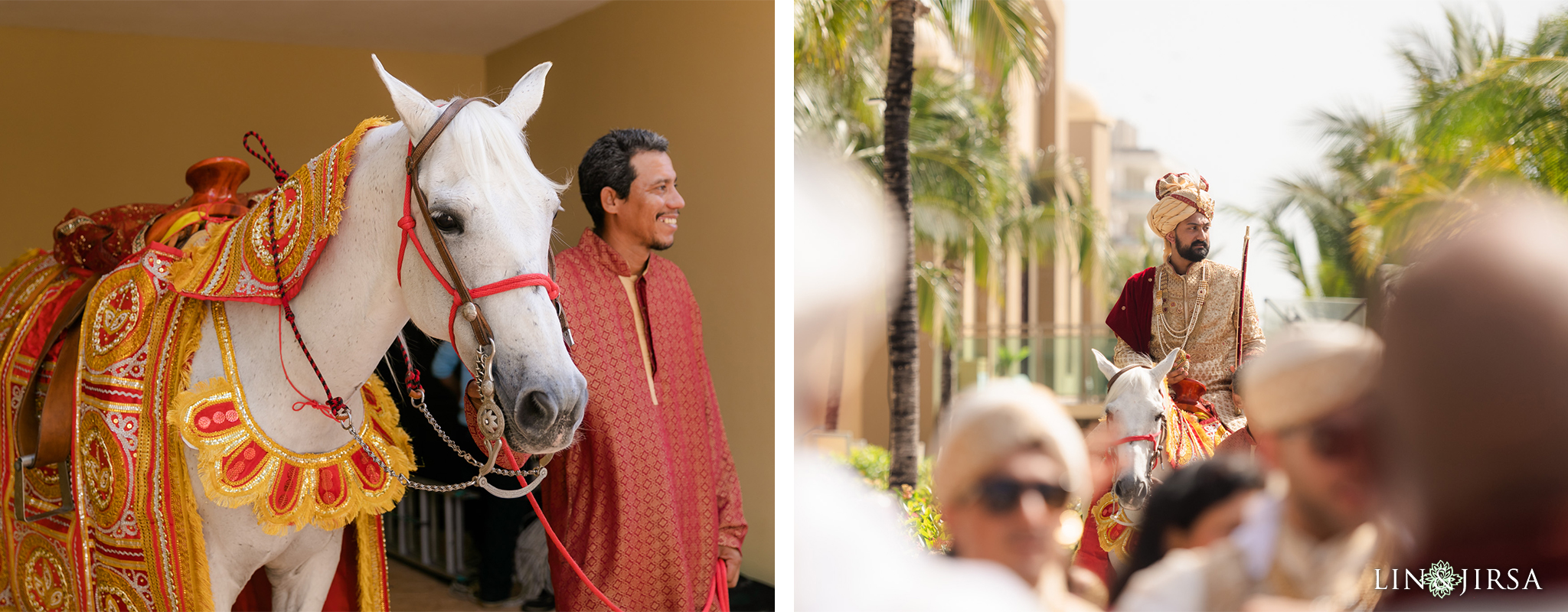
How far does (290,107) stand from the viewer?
5254 millimetres

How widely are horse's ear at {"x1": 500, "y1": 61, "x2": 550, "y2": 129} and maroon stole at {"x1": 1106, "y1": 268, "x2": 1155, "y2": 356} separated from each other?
3.43 ft

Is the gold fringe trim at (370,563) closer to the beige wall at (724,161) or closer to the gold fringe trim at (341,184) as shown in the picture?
the gold fringe trim at (341,184)

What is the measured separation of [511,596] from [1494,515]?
4.10 m

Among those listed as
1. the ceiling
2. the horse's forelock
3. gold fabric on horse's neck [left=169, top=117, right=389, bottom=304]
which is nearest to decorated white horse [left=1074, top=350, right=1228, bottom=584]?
the horse's forelock

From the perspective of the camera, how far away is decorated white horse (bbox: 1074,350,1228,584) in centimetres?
132

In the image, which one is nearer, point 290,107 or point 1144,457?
point 1144,457

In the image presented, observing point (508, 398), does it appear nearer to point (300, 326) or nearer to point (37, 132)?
point (300, 326)

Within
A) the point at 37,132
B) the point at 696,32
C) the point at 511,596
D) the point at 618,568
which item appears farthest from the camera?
the point at 37,132

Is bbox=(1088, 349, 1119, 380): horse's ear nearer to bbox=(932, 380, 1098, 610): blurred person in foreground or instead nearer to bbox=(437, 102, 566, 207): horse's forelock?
bbox=(932, 380, 1098, 610): blurred person in foreground

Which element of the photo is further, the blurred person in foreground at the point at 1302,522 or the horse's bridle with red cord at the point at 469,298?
the horse's bridle with red cord at the point at 469,298

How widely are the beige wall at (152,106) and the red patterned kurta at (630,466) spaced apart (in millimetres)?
3665

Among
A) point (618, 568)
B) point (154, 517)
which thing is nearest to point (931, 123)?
point (618, 568)

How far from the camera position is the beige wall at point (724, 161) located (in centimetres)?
353

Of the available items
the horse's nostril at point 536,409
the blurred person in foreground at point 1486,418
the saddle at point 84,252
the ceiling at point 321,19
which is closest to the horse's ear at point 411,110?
the horse's nostril at point 536,409
